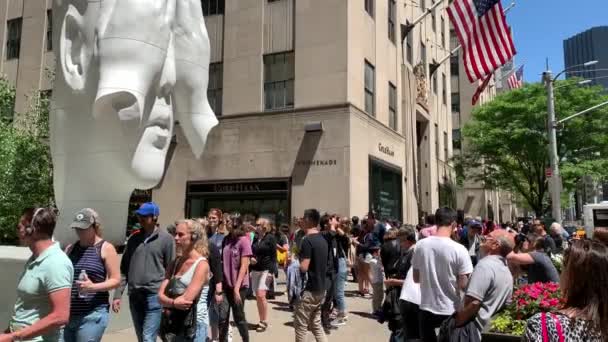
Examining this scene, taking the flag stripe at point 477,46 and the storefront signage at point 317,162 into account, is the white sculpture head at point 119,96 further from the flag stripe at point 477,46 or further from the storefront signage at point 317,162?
the flag stripe at point 477,46

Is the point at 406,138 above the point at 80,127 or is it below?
above

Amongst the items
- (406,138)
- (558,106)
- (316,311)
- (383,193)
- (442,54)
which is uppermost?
(442,54)

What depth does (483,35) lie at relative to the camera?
1780 cm

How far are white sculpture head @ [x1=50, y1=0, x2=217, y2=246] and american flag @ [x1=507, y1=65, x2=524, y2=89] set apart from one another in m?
30.2

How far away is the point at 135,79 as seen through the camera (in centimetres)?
791

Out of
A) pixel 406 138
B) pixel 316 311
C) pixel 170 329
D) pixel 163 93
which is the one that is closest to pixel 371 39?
pixel 406 138

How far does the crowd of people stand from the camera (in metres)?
2.46

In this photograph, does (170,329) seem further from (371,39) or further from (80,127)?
(371,39)

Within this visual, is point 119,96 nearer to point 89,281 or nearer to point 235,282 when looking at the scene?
point 235,282

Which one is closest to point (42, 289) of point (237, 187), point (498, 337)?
point (498, 337)

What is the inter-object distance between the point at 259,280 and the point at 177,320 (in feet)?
15.2

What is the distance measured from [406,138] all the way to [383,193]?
487 centimetres

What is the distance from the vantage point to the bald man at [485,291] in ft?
14.4

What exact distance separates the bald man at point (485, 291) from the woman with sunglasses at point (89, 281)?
306cm
